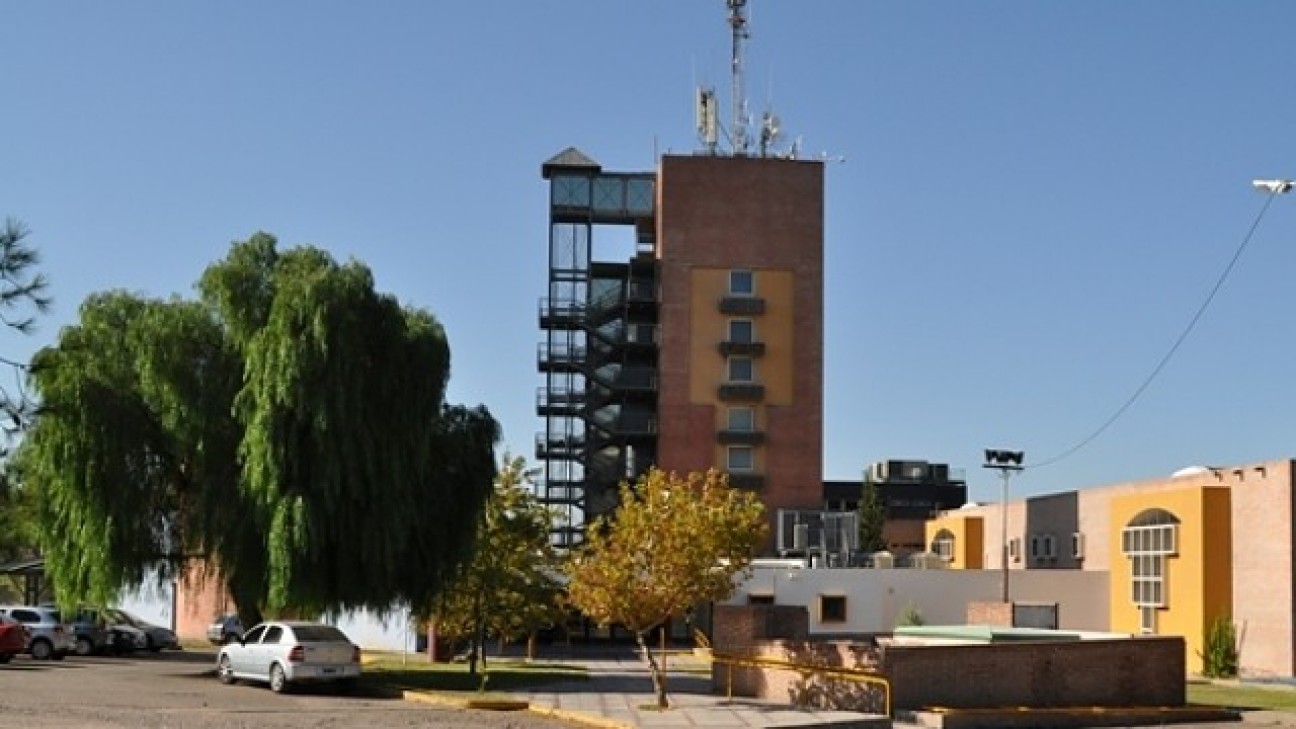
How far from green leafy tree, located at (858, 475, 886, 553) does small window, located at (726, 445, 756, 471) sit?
14.5m

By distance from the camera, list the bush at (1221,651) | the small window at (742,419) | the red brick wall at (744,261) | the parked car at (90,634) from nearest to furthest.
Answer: the bush at (1221,651) < the parked car at (90,634) < the red brick wall at (744,261) < the small window at (742,419)

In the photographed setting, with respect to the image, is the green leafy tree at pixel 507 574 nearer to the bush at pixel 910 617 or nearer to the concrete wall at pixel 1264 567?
the concrete wall at pixel 1264 567

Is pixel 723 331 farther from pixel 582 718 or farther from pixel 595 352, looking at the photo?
pixel 582 718

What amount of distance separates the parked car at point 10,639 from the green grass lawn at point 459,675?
9.29 m

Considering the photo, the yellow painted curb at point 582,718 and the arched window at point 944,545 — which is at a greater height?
the arched window at point 944,545

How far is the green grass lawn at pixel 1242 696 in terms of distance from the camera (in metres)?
35.5

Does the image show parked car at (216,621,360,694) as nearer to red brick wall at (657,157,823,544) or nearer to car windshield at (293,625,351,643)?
car windshield at (293,625,351,643)

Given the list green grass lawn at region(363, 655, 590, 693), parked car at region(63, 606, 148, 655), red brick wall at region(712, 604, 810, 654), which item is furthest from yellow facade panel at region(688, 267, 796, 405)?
red brick wall at region(712, 604, 810, 654)

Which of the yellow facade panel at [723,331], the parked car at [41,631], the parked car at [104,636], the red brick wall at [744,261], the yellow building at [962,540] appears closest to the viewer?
the parked car at [41,631]

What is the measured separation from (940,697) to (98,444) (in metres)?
19.9

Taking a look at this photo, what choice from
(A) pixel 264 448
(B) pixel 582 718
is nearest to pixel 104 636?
(A) pixel 264 448

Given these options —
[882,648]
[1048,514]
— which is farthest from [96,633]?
[1048,514]

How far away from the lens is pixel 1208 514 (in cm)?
5084

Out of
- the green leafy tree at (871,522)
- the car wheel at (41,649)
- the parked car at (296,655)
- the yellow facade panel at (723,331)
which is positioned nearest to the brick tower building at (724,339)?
the yellow facade panel at (723,331)
